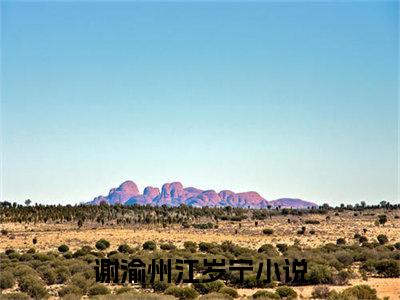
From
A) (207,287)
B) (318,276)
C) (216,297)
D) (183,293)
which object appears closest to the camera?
(216,297)

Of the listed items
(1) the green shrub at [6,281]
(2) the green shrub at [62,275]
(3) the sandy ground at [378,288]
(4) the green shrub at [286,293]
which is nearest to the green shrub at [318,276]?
(3) the sandy ground at [378,288]

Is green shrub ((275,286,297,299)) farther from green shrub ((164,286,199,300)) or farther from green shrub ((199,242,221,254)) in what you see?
green shrub ((199,242,221,254))

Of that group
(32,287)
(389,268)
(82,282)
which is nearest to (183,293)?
(82,282)

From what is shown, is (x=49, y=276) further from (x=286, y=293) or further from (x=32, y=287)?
(x=286, y=293)

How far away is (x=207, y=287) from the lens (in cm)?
2944

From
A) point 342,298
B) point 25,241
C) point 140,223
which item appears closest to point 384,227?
point 140,223

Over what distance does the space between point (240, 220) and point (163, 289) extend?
69472mm

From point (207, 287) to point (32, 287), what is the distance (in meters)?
8.96

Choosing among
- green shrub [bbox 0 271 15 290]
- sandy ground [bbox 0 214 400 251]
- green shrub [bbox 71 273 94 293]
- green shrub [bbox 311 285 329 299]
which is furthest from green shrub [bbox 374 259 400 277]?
green shrub [bbox 0 271 15 290]

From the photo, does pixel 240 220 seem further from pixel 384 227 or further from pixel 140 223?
pixel 384 227

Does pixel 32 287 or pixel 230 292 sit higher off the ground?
pixel 32 287

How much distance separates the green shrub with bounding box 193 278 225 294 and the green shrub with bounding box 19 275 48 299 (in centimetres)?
773

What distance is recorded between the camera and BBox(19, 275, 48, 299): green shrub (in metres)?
28.5

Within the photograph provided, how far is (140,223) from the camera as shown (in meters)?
94.7
